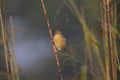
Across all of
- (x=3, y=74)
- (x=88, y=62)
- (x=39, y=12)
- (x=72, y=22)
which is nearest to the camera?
(x=88, y=62)

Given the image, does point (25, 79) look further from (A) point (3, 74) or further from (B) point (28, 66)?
(B) point (28, 66)

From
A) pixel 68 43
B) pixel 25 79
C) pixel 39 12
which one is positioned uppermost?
pixel 39 12

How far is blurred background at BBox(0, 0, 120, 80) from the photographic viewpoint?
193cm

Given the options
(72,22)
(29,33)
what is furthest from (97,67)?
(29,33)

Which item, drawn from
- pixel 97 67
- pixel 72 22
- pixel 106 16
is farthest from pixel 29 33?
pixel 106 16

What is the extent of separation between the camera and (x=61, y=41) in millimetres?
1448

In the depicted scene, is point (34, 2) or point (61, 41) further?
point (34, 2)

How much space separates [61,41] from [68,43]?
1.64 ft

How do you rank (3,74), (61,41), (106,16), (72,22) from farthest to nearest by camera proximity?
(72,22), (3,74), (61,41), (106,16)

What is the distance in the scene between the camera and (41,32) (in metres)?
2.24

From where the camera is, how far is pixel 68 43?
1945mm

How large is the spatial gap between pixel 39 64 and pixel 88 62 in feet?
1.82

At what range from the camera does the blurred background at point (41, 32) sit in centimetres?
193

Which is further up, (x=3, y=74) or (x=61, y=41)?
(x=61, y=41)
